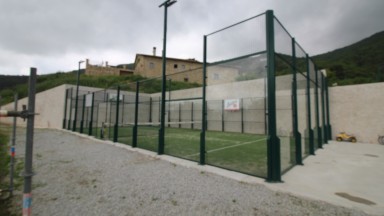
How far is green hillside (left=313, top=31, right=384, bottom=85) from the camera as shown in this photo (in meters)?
21.6

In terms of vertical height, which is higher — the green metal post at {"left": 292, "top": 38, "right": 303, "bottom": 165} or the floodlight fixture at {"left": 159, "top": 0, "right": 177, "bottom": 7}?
the floodlight fixture at {"left": 159, "top": 0, "right": 177, "bottom": 7}

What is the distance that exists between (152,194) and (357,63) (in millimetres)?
36247

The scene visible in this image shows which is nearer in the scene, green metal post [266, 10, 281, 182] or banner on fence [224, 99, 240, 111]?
green metal post [266, 10, 281, 182]

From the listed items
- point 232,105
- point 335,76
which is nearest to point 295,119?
point 232,105

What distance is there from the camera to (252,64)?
14.1 ft

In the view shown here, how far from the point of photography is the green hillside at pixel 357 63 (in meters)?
21.6

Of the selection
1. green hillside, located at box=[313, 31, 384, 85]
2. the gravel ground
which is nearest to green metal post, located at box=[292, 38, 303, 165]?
the gravel ground

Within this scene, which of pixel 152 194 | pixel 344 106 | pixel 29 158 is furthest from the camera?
pixel 344 106

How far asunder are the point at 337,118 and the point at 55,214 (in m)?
11.2

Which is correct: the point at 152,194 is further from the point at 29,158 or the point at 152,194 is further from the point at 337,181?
the point at 337,181

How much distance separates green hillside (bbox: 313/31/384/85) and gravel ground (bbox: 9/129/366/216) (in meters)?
21.2

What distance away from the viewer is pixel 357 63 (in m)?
28.7

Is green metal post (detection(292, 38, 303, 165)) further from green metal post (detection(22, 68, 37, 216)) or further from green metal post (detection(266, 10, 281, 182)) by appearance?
green metal post (detection(22, 68, 37, 216))

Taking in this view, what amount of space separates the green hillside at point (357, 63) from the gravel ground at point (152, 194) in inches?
833
